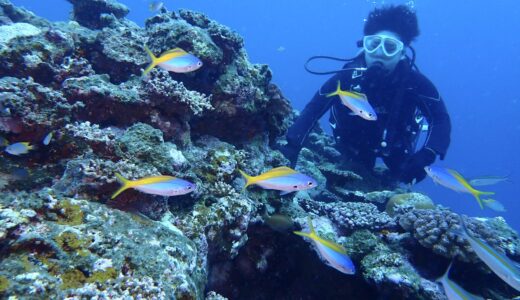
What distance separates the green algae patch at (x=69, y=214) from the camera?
2.62 meters

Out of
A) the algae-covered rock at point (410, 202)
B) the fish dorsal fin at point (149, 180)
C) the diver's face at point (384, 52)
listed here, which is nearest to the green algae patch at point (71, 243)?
the fish dorsal fin at point (149, 180)

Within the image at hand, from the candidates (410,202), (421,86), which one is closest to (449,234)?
(410,202)

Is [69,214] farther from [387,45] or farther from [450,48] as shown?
[450,48]

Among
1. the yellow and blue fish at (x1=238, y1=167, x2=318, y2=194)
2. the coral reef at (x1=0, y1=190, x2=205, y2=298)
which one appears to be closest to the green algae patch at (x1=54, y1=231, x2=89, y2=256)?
the coral reef at (x1=0, y1=190, x2=205, y2=298)

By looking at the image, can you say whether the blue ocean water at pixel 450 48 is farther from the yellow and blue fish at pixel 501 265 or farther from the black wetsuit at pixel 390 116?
the yellow and blue fish at pixel 501 265

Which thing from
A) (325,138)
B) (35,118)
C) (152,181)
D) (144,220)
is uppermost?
(325,138)

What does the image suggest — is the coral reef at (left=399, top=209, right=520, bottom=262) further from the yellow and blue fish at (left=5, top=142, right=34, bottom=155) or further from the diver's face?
the yellow and blue fish at (left=5, top=142, right=34, bottom=155)

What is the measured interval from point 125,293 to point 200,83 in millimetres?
3681

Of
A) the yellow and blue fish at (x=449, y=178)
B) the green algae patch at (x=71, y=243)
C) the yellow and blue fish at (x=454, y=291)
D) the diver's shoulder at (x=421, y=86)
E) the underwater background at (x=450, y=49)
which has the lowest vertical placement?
the green algae patch at (x=71, y=243)

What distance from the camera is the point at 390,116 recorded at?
8172 mm

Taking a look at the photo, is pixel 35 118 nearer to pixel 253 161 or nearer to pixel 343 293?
pixel 253 161

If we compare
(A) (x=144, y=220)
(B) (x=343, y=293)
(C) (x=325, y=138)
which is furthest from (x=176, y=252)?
(C) (x=325, y=138)

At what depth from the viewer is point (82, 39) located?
5.54m

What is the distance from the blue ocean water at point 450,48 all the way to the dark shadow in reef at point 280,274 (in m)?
→ 89.3
